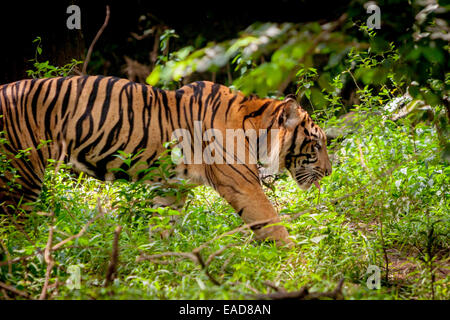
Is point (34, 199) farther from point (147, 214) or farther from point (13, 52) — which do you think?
point (13, 52)

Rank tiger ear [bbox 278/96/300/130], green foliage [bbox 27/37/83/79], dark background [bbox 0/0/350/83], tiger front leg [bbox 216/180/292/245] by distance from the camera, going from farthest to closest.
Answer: dark background [bbox 0/0/350/83], green foliage [bbox 27/37/83/79], tiger ear [bbox 278/96/300/130], tiger front leg [bbox 216/180/292/245]

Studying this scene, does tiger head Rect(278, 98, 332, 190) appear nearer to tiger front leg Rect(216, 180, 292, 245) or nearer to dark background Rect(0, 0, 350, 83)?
tiger front leg Rect(216, 180, 292, 245)

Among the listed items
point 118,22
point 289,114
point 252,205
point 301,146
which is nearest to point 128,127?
point 252,205

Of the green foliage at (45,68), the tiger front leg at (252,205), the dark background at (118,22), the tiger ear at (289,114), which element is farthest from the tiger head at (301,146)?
the green foliage at (45,68)

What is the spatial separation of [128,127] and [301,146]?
1.68m

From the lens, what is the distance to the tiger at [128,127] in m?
4.30

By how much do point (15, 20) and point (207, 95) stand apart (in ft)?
12.4

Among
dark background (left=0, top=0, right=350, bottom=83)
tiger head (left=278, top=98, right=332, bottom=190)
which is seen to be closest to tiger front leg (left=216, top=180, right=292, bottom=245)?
tiger head (left=278, top=98, right=332, bottom=190)

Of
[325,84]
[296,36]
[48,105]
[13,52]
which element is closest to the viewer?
[296,36]

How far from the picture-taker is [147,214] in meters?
3.93

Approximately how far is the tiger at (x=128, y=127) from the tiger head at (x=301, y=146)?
0.04 ft

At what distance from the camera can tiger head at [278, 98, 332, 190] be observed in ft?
15.3

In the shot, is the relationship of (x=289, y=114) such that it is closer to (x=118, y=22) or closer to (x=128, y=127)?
(x=128, y=127)
